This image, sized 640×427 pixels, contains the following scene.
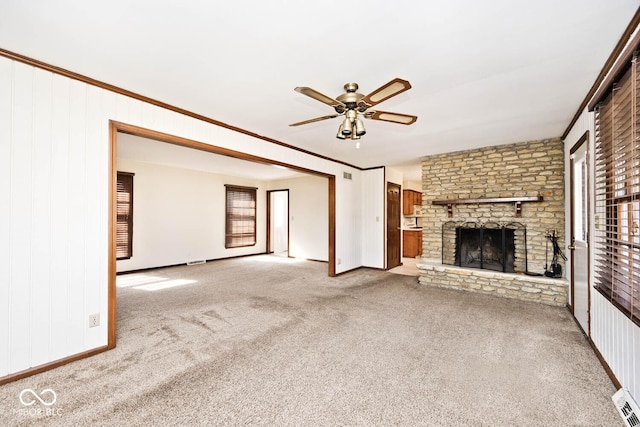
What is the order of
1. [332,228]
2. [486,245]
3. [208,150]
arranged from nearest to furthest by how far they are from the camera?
[208,150] < [486,245] < [332,228]

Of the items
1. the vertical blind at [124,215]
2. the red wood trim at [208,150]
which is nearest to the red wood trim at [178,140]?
the red wood trim at [208,150]

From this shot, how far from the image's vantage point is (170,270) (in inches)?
251

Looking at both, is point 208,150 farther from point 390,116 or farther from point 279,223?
point 279,223

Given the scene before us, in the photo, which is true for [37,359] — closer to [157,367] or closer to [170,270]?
[157,367]

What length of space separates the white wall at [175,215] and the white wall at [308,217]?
5.31ft

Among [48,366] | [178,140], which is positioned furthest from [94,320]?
[178,140]

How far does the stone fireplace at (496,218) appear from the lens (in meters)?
4.26

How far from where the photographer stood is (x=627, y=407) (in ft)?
5.69

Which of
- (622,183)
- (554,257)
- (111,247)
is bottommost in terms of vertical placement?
(554,257)

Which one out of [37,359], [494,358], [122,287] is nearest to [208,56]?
[37,359]

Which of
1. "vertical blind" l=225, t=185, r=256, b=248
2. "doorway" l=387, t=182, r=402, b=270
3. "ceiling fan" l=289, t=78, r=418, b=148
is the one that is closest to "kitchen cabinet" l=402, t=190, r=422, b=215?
"doorway" l=387, t=182, r=402, b=270

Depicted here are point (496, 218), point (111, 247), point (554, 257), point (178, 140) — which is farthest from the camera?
point (496, 218)

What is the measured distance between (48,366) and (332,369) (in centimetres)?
224

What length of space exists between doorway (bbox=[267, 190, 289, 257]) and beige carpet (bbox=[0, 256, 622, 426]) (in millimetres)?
5086
